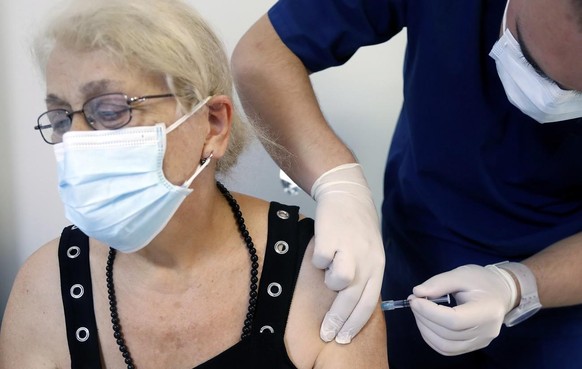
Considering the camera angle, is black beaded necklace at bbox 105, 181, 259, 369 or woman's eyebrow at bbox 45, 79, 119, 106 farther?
black beaded necklace at bbox 105, 181, 259, 369

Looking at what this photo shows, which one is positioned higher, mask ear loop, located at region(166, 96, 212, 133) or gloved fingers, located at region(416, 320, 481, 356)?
mask ear loop, located at region(166, 96, 212, 133)

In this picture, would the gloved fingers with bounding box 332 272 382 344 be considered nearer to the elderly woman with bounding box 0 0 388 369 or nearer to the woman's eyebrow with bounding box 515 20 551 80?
the elderly woman with bounding box 0 0 388 369

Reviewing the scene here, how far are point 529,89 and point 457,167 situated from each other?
264mm

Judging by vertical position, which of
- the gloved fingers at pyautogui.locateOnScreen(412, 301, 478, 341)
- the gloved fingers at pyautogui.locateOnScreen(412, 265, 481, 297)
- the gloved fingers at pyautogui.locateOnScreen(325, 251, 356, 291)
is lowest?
the gloved fingers at pyautogui.locateOnScreen(412, 301, 478, 341)

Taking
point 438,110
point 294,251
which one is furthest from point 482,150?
point 294,251

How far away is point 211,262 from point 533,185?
2.31 ft

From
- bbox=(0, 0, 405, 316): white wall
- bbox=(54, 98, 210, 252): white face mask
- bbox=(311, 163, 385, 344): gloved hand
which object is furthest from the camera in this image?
bbox=(0, 0, 405, 316): white wall

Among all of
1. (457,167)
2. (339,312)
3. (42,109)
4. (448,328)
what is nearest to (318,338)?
(339,312)

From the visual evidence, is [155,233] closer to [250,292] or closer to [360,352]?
[250,292]

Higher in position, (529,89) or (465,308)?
(529,89)

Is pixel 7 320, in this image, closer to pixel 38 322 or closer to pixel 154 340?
pixel 38 322

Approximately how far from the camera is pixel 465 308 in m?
1.13

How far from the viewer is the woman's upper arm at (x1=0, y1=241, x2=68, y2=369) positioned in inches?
47.0

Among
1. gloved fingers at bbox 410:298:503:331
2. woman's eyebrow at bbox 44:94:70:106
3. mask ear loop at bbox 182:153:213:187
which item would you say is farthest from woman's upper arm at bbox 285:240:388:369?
woman's eyebrow at bbox 44:94:70:106
